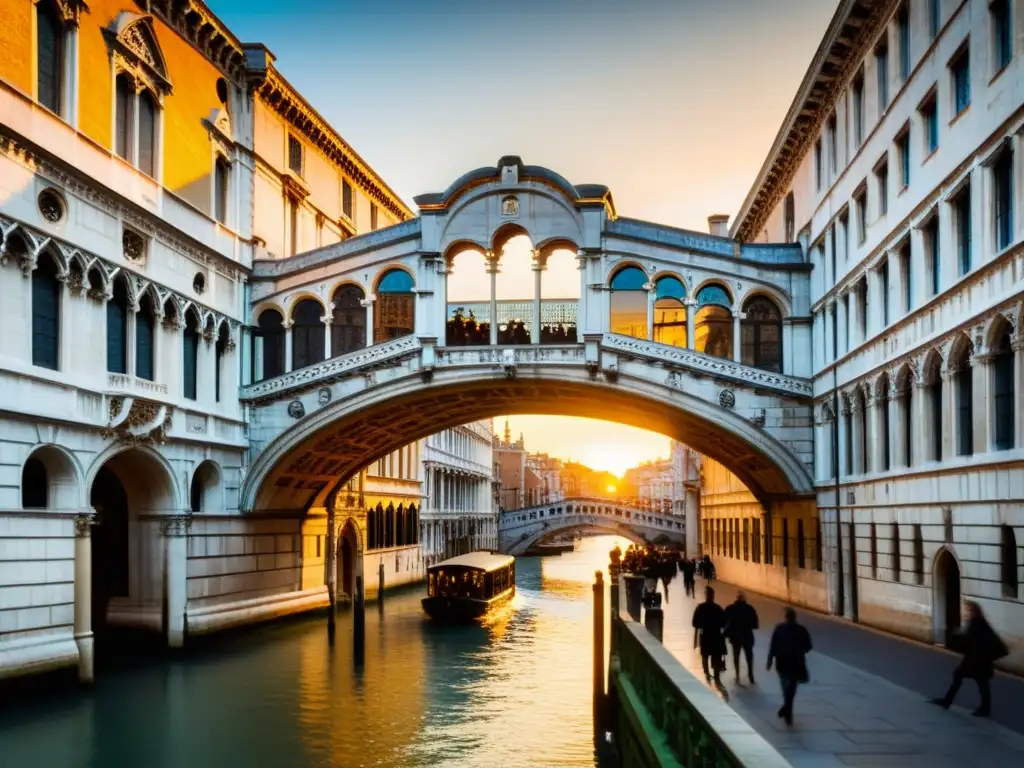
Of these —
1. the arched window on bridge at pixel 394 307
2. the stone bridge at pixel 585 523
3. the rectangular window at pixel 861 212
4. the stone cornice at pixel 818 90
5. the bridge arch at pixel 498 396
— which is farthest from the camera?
the stone bridge at pixel 585 523

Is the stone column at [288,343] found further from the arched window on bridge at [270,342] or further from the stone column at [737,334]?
the stone column at [737,334]

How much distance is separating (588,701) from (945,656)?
5315mm

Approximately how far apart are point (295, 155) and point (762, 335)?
12.6 meters

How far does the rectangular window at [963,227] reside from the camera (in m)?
17.1

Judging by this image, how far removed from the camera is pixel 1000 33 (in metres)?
15.6

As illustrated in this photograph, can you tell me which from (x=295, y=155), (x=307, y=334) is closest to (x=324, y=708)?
(x=307, y=334)

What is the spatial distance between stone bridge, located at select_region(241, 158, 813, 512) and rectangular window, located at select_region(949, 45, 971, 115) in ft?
30.8

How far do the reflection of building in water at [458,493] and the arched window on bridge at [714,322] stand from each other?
22414mm

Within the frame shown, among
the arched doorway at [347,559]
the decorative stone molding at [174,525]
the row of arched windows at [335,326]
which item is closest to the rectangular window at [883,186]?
the row of arched windows at [335,326]

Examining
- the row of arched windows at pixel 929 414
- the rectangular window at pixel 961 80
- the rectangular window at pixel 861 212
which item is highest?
the rectangular window at pixel 961 80

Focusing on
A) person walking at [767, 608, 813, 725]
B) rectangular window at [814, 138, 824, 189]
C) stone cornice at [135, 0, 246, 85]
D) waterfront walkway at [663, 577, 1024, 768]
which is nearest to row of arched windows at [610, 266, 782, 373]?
rectangular window at [814, 138, 824, 189]

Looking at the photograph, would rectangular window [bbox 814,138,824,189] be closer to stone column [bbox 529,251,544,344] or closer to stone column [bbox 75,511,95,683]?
stone column [bbox 529,251,544,344]

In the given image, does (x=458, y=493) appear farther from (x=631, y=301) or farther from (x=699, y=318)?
(x=631, y=301)

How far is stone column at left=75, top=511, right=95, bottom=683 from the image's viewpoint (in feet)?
62.5
